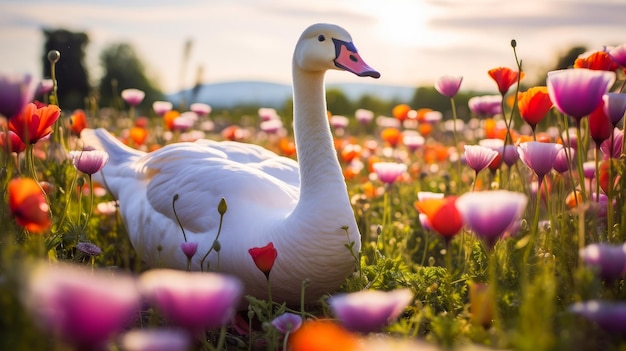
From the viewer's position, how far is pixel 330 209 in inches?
108

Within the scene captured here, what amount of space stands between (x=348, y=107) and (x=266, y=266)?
11657 millimetres

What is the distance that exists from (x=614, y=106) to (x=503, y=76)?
70 cm

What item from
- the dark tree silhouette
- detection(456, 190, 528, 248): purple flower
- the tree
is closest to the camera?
detection(456, 190, 528, 248): purple flower

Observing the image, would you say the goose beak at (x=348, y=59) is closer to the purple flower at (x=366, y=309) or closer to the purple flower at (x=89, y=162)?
the purple flower at (x=89, y=162)

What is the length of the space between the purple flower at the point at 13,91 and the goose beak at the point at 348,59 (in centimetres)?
129

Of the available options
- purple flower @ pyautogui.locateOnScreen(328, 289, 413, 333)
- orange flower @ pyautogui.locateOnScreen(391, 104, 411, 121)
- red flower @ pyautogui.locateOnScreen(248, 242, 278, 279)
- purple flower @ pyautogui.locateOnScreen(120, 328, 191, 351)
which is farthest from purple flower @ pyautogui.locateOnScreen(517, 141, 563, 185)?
orange flower @ pyautogui.locateOnScreen(391, 104, 411, 121)

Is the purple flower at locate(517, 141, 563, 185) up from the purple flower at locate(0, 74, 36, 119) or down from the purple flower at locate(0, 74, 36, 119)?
down

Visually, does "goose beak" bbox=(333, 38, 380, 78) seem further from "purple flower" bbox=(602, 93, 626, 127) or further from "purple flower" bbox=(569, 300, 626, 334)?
"purple flower" bbox=(569, 300, 626, 334)

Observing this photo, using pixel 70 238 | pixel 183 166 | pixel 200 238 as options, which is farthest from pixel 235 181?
pixel 70 238

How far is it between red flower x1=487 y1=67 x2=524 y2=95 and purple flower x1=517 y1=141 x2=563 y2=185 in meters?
0.59

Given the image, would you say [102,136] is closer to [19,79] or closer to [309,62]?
[309,62]

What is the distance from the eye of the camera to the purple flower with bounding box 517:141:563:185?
2.28 meters

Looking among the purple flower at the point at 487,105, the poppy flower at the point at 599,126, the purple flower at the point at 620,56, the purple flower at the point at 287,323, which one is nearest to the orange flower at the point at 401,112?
the purple flower at the point at 487,105

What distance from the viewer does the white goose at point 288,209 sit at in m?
2.75
